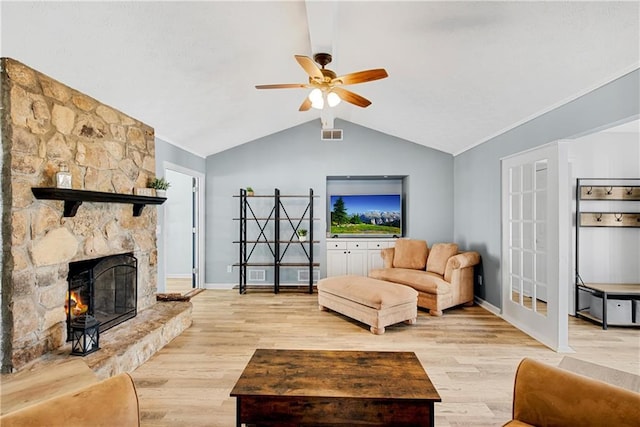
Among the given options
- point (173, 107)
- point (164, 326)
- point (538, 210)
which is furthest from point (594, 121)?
point (164, 326)

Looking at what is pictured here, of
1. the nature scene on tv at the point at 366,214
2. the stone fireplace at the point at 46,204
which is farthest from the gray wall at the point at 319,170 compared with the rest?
the stone fireplace at the point at 46,204

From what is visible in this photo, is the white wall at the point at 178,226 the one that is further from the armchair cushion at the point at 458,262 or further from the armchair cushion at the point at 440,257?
the armchair cushion at the point at 458,262

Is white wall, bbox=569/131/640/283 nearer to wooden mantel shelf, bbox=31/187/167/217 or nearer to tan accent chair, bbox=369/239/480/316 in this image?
tan accent chair, bbox=369/239/480/316

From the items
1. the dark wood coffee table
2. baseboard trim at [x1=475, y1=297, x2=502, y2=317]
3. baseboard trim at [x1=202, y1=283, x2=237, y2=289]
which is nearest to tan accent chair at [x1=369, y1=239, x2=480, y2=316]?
baseboard trim at [x1=475, y1=297, x2=502, y2=317]

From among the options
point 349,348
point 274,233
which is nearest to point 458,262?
point 349,348

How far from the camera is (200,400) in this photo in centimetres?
240

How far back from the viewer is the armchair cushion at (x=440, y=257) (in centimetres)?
499

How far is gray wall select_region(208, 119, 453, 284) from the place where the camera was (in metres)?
6.11

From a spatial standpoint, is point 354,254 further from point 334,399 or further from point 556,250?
point 334,399

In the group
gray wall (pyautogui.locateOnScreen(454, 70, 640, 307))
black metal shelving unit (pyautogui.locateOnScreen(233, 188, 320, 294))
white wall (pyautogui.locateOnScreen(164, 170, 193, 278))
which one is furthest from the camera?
white wall (pyautogui.locateOnScreen(164, 170, 193, 278))

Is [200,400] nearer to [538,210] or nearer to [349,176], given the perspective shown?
[538,210]

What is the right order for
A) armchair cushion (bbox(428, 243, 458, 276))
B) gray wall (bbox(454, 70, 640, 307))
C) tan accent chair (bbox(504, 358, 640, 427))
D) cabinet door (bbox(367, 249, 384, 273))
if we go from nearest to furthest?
tan accent chair (bbox(504, 358, 640, 427)), gray wall (bbox(454, 70, 640, 307)), armchair cushion (bbox(428, 243, 458, 276)), cabinet door (bbox(367, 249, 384, 273))

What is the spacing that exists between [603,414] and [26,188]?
3.53 meters

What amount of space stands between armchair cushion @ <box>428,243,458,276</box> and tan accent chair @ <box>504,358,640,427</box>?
11.3 feet
